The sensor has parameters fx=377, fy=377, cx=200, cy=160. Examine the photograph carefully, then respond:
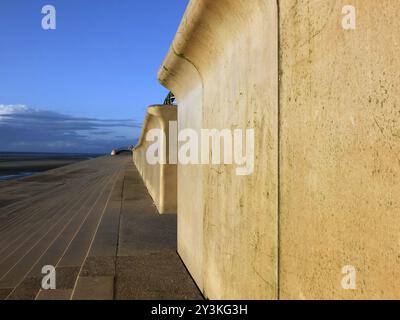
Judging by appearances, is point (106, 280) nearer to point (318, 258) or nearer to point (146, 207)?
point (318, 258)

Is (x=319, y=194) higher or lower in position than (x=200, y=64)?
lower

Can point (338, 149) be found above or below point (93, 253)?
above

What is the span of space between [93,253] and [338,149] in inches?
185

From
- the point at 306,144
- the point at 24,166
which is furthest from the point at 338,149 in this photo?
the point at 24,166

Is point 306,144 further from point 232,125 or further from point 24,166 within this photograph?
point 24,166

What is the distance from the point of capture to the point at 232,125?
10.00 ft

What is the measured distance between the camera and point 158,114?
29.8 ft

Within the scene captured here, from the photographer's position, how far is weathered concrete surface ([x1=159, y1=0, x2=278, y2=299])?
229 centimetres

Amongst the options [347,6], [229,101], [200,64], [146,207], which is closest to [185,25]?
[200,64]

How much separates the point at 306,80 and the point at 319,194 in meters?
0.56

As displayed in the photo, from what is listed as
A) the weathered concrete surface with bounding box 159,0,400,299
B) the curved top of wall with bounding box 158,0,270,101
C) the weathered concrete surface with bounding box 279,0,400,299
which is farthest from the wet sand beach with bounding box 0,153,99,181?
the weathered concrete surface with bounding box 279,0,400,299

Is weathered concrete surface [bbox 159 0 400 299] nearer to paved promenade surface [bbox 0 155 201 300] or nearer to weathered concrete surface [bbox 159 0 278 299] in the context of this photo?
weathered concrete surface [bbox 159 0 278 299]

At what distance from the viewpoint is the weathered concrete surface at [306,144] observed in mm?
1355

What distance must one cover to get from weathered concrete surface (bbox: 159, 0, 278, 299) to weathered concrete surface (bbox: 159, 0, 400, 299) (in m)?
0.01
